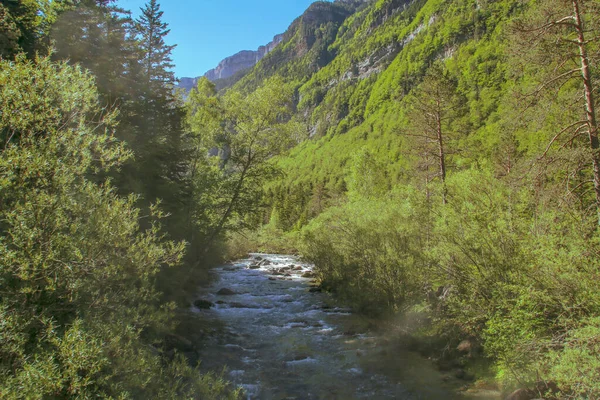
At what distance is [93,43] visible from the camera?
18.3 meters

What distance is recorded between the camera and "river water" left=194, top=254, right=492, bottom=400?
1220 cm

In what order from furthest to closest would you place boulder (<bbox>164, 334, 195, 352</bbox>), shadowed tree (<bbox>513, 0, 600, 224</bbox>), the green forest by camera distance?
boulder (<bbox>164, 334, 195, 352</bbox>) → shadowed tree (<bbox>513, 0, 600, 224</bbox>) → the green forest

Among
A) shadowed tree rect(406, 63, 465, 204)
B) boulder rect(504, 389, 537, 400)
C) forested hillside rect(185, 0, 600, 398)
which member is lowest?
boulder rect(504, 389, 537, 400)

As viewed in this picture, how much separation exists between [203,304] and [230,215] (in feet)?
20.7

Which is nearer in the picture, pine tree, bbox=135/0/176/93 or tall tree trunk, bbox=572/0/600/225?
tall tree trunk, bbox=572/0/600/225

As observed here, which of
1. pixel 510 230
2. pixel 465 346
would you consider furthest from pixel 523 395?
pixel 510 230

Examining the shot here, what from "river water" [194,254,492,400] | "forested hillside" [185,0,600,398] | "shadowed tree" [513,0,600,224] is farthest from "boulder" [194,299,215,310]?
"shadowed tree" [513,0,600,224]

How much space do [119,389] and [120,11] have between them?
23.1m

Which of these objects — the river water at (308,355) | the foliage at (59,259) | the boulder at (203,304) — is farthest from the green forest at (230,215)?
the river water at (308,355)

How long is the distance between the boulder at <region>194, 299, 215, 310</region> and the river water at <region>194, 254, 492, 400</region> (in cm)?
45

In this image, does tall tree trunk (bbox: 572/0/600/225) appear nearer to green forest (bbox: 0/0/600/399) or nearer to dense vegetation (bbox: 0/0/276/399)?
green forest (bbox: 0/0/600/399)

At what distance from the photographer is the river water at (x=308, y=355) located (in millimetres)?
12195

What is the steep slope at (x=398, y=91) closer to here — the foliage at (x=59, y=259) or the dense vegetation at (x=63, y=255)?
the dense vegetation at (x=63, y=255)

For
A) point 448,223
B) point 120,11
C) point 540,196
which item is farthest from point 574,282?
point 120,11
